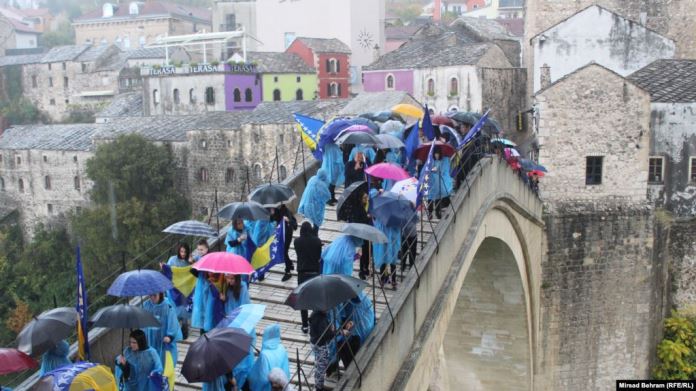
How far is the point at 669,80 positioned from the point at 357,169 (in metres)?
12.7

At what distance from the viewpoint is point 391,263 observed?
31.7ft

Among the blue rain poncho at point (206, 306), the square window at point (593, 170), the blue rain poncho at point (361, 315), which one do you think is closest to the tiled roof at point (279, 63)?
the square window at point (593, 170)

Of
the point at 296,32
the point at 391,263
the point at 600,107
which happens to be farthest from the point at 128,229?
the point at 391,263

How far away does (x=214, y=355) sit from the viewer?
611cm

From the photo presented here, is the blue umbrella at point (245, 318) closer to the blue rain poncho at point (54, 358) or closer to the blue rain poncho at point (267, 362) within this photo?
the blue rain poncho at point (267, 362)

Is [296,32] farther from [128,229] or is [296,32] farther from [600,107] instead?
[600,107]

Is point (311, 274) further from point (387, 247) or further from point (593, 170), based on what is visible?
point (593, 170)

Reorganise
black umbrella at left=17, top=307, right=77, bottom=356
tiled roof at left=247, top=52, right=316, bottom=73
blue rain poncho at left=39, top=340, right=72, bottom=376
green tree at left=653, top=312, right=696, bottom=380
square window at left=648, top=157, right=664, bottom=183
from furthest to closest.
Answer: tiled roof at left=247, top=52, right=316, bottom=73 → green tree at left=653, top=312, right=696, bottom=380 → square window at left=648, top=157, right=664, bottom=183 → blue rain poncho at left=39, top=340, right=72, bottom=376 → black umbrella at left=17, top=307, right=77, bottom=356

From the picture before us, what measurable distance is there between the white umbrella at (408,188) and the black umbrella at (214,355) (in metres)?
4.22

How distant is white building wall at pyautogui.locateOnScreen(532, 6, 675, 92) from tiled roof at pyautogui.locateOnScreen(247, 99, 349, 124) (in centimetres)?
966

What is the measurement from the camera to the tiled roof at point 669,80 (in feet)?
63.6

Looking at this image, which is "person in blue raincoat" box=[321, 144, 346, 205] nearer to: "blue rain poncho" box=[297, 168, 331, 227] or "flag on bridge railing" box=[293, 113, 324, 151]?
"blue rain poncho" box=[297, 168, 331, 227]

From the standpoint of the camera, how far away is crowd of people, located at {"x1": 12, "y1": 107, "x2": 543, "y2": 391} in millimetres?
7043

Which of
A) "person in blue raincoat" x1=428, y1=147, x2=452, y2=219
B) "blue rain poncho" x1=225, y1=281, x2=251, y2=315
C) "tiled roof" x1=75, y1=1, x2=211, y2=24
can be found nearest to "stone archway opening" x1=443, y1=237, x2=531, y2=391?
"person in blue raincoat" x1=428, y1=147, x2=452, y2=219
